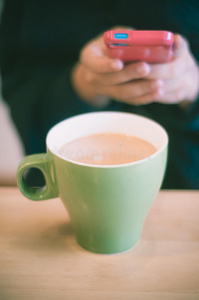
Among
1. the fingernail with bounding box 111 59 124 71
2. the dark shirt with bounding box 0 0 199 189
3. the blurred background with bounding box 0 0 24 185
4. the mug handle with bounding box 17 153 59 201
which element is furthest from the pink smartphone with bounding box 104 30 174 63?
the blurred background with bounding box 0 0 24 185

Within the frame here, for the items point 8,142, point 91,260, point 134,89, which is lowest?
point 8,142

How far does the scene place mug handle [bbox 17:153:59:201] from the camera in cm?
36

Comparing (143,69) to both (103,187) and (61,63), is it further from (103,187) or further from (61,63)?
(61,63)

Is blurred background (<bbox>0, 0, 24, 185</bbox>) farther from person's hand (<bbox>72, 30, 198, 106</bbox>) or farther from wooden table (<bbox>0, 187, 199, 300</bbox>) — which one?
wooden table (<bbox>0, 187, 199, 300</bbox>)

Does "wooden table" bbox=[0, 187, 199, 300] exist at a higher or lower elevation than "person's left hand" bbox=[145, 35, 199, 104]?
lower

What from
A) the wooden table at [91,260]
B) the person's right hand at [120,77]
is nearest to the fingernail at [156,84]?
the person's right hand at [120,77]

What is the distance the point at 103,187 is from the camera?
0.32 metres

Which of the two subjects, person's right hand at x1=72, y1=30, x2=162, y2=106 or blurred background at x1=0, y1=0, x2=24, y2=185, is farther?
blurred background at x1=0, y1=0, x2=24, y2=185

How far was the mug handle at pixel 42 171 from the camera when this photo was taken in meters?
0.36

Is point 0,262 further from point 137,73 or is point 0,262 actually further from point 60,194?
point 137,73

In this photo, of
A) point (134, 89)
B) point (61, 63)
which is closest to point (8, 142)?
point (61, 63)

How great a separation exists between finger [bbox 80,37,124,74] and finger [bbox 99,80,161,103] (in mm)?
50

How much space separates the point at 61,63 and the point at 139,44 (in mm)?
465

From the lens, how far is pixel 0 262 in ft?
1.18
